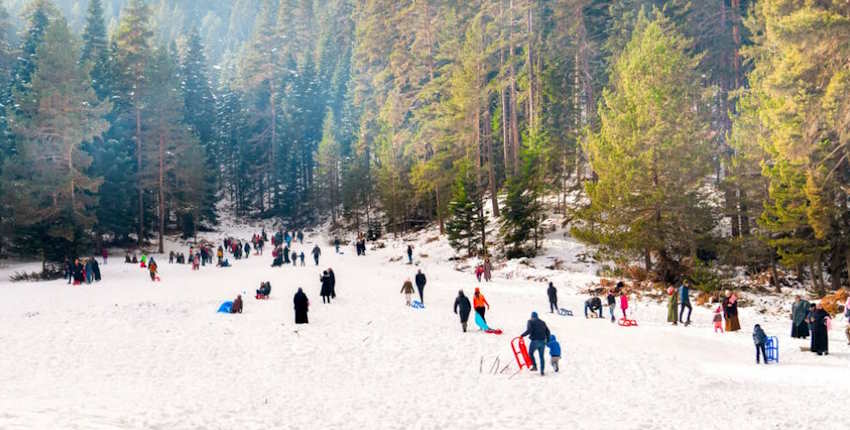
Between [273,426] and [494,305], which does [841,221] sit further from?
[273,426]

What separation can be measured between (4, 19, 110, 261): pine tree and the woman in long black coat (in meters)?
34.9

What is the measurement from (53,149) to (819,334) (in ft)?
128

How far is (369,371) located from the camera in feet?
43.8

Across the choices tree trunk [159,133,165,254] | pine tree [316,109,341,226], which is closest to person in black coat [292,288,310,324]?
tree trunk [159,133,165,254]

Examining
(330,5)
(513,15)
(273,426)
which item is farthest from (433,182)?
(330,5)

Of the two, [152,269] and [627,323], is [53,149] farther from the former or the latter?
[627,323]

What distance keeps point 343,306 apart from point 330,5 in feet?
267

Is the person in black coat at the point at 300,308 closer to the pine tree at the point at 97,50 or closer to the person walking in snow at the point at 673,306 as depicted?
the person walking in snow at the point at 673,306

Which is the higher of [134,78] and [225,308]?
[134,78]

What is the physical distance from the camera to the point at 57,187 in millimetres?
33156

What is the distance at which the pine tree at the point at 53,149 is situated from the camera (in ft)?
107

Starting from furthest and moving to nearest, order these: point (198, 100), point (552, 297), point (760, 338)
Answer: point (198, 100) → point (552, 297) → point (760, 338)

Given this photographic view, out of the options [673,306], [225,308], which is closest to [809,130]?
[673,306]

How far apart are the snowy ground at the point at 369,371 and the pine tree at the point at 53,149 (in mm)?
12340
